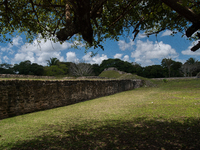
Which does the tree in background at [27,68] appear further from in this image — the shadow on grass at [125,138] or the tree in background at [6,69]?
the shadow on grass at [125,138]

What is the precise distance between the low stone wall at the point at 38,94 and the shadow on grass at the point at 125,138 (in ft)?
12.0

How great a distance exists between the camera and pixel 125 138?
324 cm

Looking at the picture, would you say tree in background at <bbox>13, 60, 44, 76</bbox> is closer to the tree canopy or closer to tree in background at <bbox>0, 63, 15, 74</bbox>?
tree in background at <bbox>0, 63, 15, 74</bbox>

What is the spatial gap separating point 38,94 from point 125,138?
5.76 metres

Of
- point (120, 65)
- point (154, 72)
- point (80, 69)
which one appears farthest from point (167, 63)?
point (80, 69)

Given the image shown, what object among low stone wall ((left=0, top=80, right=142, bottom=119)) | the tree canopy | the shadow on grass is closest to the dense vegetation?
low stone wall ((left=0, top=80, right=142, bottom=119))

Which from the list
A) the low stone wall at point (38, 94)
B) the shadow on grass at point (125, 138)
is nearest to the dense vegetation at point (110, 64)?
the low stone wall at point (38, 94)

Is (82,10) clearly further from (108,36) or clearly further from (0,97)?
(0,97)

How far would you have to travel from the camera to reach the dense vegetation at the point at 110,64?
3629cm

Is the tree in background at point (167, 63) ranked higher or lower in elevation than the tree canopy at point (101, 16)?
higher

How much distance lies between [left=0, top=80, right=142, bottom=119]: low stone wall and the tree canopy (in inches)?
92.4

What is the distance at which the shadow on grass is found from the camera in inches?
112

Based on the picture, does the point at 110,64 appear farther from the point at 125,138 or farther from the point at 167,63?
the point at 125,138

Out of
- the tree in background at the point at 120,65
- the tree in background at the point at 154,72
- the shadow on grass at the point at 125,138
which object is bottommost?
the shadow on grass at the point at 125,138
